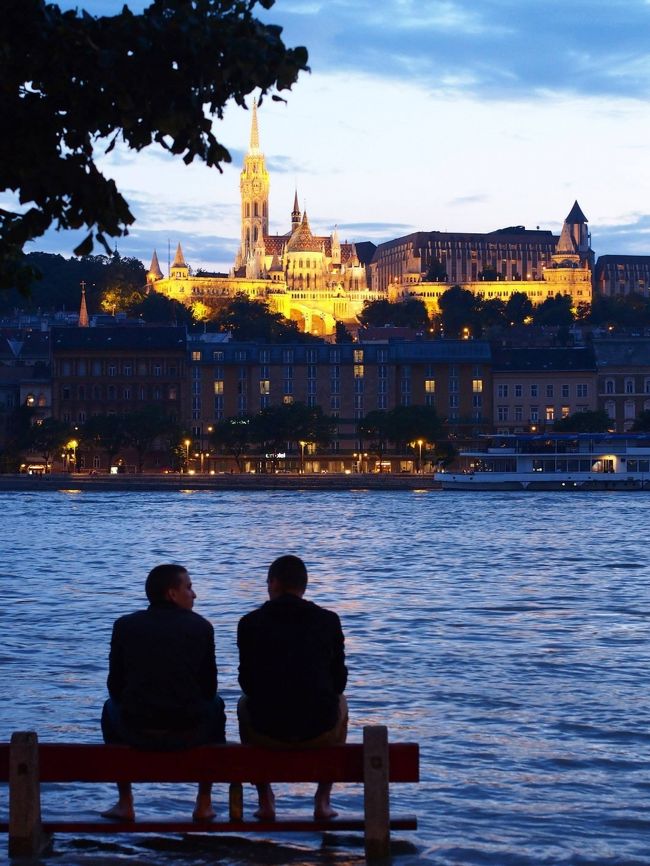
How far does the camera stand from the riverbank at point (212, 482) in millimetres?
108375

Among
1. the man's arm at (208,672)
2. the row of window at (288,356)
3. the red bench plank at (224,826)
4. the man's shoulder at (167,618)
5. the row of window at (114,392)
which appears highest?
the row of window at (288,356)

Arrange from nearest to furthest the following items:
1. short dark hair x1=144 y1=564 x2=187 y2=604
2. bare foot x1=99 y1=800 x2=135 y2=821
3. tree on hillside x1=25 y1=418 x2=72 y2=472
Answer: short dark hair x1=144 y1=564 x2=187 y2=604, bare foot x1=99 y1=800 x2=135 y2=821, tree on hillside x1=25 y1=418 x2=72 y2=472

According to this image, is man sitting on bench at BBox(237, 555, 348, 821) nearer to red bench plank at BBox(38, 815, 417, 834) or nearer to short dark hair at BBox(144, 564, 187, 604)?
short dark hair at BBox(144, 564, 187, 604)

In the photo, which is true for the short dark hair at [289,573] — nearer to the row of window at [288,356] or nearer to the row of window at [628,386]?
the row of window at [288,356]

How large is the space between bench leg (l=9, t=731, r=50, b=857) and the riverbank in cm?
9865

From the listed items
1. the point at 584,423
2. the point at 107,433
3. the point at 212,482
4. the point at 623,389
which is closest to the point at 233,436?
the point at 212,482

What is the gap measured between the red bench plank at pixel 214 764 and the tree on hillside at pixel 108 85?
246 cm

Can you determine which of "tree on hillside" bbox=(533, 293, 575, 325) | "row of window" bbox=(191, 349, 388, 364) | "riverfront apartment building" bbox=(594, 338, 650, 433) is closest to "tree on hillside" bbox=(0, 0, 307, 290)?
"row of window" bbox=(191, 349, 388, 364)

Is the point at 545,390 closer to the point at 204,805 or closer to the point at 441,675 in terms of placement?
the point at 441,675

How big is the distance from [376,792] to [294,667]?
71cm

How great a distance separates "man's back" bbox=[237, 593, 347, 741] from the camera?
881 centimetres

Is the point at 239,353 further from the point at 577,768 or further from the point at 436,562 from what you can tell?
the point at 577,768

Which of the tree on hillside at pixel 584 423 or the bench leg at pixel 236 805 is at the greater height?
the tree on hillside at pixel 584 423

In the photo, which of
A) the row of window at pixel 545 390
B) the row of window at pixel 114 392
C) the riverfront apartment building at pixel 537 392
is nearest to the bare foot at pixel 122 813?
the riverfront apartment building at pixel 537 392
